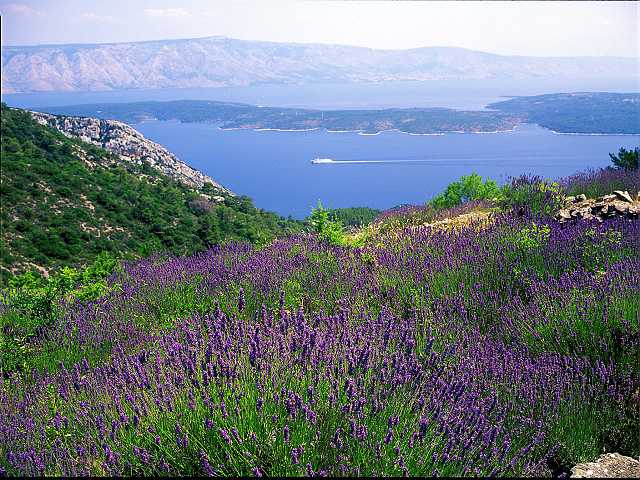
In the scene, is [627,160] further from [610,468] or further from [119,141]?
[119,141]

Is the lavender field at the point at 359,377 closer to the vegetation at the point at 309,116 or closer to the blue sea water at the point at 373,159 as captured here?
the blue sea water at the point at 373,159

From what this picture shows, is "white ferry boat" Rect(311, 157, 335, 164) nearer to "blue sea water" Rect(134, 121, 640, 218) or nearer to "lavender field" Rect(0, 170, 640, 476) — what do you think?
"blue sea water" Rect(134, 121, 640, 218)

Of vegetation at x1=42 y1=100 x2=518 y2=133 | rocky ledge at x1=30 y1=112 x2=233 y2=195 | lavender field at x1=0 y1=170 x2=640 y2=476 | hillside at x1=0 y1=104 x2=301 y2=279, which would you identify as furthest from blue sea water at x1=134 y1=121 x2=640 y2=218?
lavender field at x1=0 y1=170 x2=640 y2=476

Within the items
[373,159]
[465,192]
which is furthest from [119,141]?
[465,192]

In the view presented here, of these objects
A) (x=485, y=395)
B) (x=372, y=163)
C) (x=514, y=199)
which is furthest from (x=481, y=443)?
(x=372, y=163)

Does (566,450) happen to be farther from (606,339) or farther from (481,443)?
(606,339)
